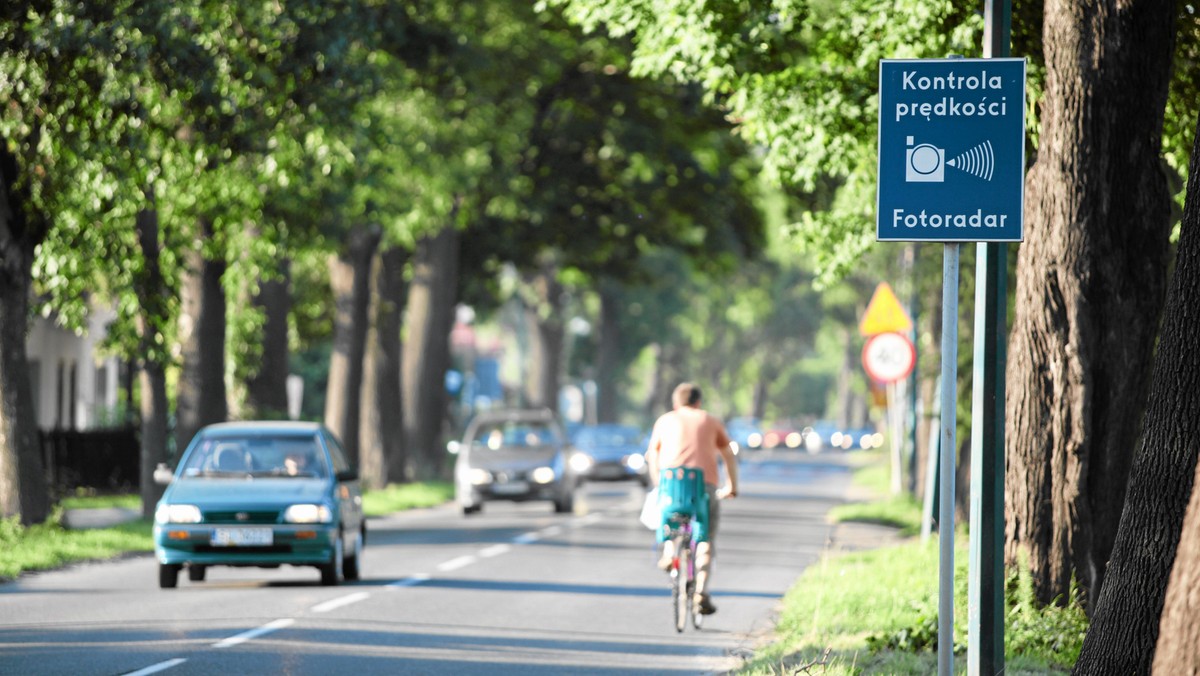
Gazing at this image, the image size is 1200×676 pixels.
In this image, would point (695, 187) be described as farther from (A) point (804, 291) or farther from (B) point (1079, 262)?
(A) point (804, 291)

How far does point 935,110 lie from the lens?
8.36 m

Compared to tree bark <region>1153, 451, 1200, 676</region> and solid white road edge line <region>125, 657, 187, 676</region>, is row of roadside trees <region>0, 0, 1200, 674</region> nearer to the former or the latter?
tree bark <region>1153, 451, 1200, 676</region>

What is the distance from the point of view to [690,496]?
14.7m

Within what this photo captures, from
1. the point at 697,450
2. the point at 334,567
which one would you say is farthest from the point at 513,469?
the point at 697,450

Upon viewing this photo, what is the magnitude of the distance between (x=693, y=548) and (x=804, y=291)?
77.0 metres

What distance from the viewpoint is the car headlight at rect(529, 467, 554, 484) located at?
32719 millimetres

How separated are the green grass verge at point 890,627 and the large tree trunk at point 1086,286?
1.57ft

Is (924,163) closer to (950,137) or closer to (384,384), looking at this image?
(950,137)

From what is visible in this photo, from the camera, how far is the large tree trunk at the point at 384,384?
127ft

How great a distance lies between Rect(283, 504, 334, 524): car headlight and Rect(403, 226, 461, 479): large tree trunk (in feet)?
72.8

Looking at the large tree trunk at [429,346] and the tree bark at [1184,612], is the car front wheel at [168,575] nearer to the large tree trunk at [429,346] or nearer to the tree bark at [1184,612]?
the tree bark at [1184,612]

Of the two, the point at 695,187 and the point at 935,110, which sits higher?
the point at 695,187

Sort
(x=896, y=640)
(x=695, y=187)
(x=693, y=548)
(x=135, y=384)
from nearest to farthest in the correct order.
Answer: (x=896, y=640), (x=693, y=548), (x=695, y=187), (x=135, y=384)

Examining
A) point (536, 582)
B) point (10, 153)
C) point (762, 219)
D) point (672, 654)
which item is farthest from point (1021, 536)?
point (762, 219)
